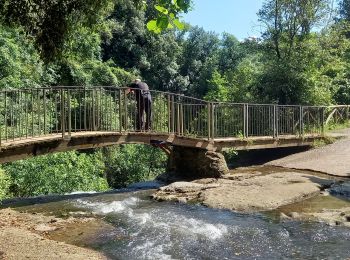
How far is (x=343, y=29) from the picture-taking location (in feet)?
75.9

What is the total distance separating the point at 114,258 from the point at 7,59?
11460 millimetres

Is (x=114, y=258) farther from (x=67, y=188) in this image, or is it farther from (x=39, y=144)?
(x=67, y=188)

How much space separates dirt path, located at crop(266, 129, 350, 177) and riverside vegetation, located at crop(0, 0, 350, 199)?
504 cm

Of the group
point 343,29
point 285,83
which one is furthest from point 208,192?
point 343,29

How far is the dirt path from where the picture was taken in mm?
13383

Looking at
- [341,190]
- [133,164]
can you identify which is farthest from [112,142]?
[133,164]

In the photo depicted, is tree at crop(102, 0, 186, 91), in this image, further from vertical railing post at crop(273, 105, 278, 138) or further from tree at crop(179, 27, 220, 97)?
vertical railing post at crop(273, 105, 278, 138)

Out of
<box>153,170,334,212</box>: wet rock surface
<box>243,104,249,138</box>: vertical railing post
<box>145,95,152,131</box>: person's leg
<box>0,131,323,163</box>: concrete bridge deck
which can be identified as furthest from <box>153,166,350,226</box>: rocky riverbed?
<box>243,104,249,138</box>: vertical railing post

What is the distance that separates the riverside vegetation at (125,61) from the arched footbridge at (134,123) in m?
1.17

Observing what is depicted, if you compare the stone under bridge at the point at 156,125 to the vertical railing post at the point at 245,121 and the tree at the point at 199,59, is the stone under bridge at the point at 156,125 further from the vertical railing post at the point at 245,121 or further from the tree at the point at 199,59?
the tree at the point at 199,59

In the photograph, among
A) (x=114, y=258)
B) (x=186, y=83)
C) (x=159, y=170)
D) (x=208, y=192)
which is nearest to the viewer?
(x=114, y=258)

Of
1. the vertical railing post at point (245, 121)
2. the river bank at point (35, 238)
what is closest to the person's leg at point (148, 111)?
the vertical railing post at point (245, 121)

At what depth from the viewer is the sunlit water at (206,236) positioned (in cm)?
668

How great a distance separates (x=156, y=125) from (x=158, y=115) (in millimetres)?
353
